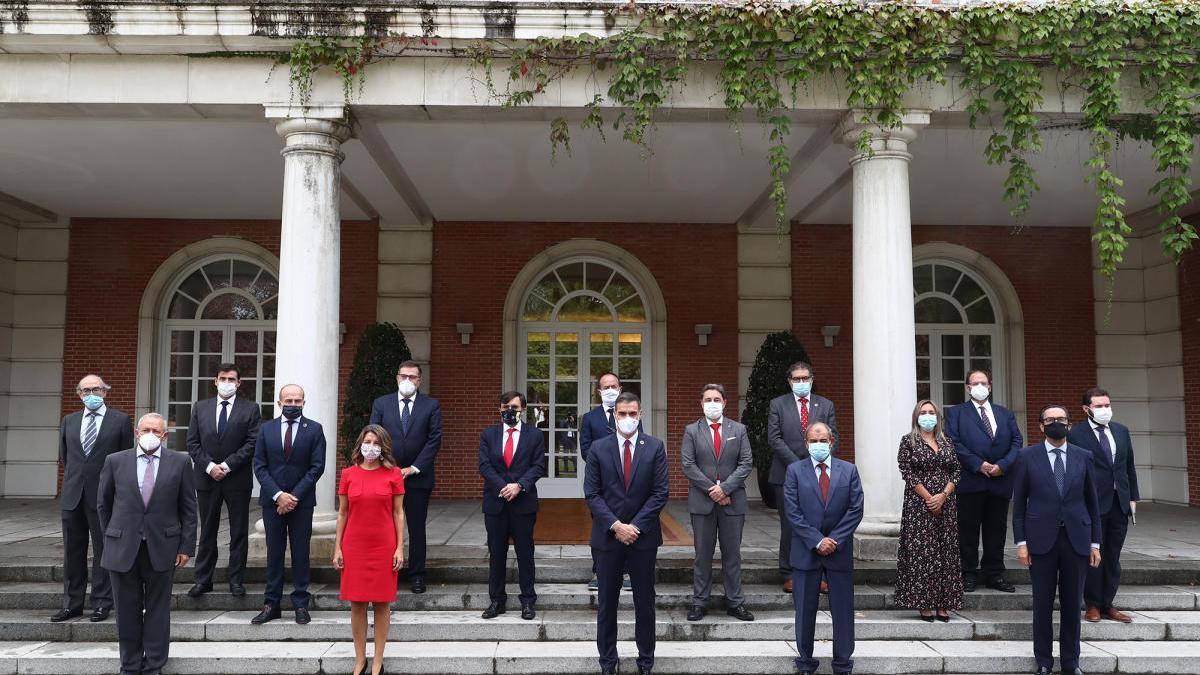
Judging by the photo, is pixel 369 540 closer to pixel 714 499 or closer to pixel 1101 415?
pixel 714 499

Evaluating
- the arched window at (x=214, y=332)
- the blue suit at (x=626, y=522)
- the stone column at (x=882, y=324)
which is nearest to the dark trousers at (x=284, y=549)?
the blue suit at (x=626, y=522)

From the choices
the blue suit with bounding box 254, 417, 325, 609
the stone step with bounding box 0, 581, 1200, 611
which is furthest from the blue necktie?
the blue suit with bounding box 254, 417, 325, 609

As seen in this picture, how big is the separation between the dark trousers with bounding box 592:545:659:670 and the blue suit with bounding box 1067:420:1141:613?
3.16m

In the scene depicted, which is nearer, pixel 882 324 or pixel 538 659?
pixel 538 659

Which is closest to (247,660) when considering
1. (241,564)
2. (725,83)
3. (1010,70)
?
(241,564)

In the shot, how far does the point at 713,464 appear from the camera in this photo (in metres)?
5.55

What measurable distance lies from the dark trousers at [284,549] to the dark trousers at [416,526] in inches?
26.9

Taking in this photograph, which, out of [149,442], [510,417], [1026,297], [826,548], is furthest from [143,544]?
[1026,297]

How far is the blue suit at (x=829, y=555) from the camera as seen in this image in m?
4.77

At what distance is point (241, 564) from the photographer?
5832 millimetres

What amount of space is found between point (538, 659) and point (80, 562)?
10.4 ft

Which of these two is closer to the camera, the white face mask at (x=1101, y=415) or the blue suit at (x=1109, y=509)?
the blue suit at (x=1109, y=509)

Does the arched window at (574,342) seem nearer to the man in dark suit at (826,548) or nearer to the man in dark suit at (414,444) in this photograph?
the man in dark suit at (414,444)

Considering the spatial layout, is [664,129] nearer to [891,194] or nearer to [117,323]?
[891,194]
